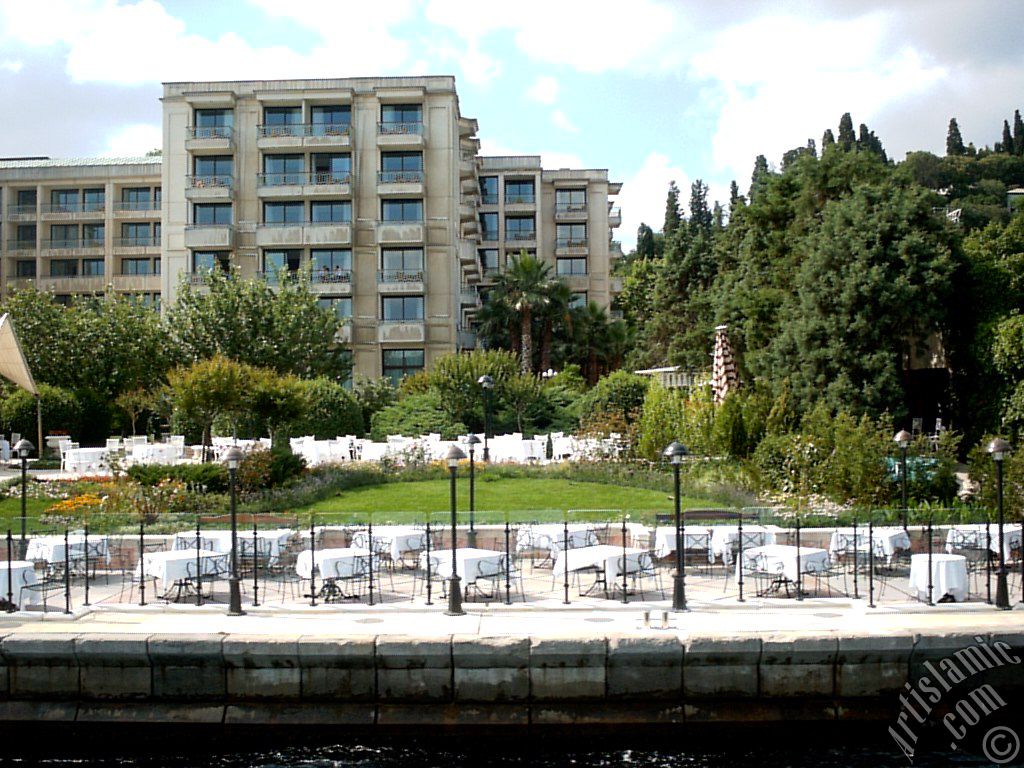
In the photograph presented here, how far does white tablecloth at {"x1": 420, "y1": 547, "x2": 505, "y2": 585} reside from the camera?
571 inches

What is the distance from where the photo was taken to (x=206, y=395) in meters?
25.6

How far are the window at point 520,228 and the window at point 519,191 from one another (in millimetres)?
1168

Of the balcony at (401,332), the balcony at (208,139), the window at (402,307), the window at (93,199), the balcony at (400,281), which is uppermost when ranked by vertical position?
the balcony at (208,139)

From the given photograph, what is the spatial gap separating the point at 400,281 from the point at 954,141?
92770 mm

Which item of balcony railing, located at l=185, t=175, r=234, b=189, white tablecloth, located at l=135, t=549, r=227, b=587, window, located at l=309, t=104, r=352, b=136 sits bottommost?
white tablecloth, located at l=135, t=549, r=227, b=587

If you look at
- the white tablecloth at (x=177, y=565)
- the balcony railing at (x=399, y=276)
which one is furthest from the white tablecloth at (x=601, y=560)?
the balcony railing at (x=399, y=276)

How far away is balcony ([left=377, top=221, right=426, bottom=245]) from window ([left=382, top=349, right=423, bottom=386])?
6049 millimetres

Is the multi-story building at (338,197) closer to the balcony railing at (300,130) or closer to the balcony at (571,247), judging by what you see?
the balcony railing at (300,130)

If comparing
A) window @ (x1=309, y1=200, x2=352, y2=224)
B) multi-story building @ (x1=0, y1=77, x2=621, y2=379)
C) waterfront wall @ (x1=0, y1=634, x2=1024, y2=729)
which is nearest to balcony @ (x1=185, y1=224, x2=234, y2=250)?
multi-story building @ (x1=0, y1=77, x2=621, y2=379)

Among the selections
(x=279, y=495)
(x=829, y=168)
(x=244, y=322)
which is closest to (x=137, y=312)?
(x=244, y=322)

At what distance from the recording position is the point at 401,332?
5400 cm

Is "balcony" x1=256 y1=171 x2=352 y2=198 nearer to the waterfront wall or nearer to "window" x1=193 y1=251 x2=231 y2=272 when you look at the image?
"window" x1=193 y1=251 x2=231 y2=272

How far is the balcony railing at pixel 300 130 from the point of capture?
178 feet

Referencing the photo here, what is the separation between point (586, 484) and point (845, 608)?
11824mm
